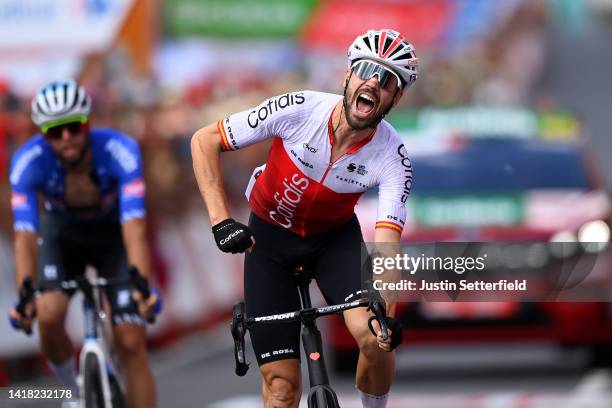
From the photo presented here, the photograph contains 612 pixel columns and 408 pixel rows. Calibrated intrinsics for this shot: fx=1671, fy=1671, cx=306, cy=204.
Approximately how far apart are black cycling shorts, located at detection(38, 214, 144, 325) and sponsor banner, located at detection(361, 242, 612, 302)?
5.76ft

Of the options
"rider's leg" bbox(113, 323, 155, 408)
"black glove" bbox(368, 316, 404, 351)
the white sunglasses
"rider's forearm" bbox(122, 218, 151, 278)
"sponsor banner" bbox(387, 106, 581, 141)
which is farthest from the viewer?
"sponsor banner" bbox(387, 106, 581, 141)

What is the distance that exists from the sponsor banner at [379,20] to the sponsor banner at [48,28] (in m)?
11.2

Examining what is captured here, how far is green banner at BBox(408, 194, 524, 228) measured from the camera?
13.5 meters

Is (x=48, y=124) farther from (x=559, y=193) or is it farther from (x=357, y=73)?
(x=559, y=193)

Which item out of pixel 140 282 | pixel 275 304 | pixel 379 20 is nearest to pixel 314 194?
pixel 275 304

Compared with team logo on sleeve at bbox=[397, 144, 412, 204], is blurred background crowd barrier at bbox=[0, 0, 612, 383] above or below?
above

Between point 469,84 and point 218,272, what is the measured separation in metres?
12.8

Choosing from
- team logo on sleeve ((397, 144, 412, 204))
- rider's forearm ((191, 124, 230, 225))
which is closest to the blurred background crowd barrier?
team logo on sleeve ((397, 144, 412, 204))

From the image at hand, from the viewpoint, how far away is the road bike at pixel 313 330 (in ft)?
23.6

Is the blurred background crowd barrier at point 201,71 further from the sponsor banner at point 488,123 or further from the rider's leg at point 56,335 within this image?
the rider's leg at point 56,335

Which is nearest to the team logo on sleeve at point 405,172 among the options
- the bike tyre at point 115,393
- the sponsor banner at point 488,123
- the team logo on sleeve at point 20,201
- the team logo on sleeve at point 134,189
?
the team logo on sleeve at point 134,189

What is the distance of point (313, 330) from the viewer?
748cm

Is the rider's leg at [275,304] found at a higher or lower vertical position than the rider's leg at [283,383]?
higher

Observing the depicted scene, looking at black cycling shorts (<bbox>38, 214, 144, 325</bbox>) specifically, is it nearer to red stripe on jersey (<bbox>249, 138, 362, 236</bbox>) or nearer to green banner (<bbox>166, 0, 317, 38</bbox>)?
red stripe on jersey (<bbox>249, 138, 362, 236</bbox>)
